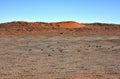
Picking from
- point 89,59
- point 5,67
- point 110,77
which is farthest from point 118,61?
point 5,67

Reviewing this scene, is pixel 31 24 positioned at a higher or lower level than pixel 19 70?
higher

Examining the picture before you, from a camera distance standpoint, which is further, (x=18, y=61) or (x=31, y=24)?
(x=31, y=24)

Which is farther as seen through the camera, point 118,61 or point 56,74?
point 118,61

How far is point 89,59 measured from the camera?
1433 cm

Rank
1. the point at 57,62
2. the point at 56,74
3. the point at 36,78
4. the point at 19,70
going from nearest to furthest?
1. the point at 36,78
2. the point at 56,74
3. the point at 19,70
4. the point at 57,62

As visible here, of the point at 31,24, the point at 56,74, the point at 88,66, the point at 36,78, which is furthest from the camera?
the point at 31,24

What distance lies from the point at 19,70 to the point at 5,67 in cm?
88

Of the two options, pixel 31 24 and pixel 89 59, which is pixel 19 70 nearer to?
pixel 89 59

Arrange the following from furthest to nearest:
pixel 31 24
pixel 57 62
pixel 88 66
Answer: pixel 31 24 < pixel 57 62 < pixel 88 66

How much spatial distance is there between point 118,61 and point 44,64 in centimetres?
294

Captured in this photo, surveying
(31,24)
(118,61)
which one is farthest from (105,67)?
(31,24)

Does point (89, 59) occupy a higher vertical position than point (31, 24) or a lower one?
lower

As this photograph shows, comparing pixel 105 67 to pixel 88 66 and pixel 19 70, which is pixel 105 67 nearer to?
pixel 88 66

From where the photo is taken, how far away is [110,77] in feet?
33.1
